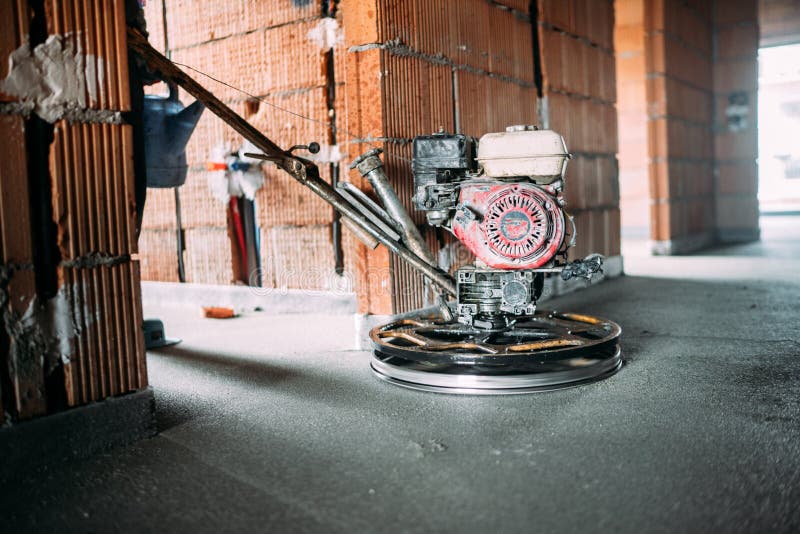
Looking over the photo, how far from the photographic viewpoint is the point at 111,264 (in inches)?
98.7

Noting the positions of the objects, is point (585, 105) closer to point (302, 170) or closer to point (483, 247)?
point (483, 247)

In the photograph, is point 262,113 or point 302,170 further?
point 262,113

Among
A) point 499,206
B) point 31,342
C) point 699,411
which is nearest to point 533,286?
point 499,206

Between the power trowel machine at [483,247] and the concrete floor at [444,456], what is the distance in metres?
0.12

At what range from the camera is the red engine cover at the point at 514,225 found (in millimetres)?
3092

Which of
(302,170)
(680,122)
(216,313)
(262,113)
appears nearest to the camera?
(302,170)

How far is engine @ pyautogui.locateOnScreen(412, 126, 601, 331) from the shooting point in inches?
123

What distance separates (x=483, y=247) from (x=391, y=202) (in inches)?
24.5

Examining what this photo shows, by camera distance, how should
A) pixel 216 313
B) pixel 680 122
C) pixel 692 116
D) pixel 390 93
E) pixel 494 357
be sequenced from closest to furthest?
pixel 494 357
pixel 390 93
pixel 216 313
pixel 680 122
pixel 692 116

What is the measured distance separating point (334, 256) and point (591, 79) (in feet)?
11.5

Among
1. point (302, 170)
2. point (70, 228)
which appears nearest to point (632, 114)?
point (302, 170)

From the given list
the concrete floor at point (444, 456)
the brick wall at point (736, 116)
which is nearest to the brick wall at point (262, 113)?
the concrete floor at point (444, 456)

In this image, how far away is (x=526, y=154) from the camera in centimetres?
314

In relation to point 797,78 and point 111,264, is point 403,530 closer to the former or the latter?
point 111,264
